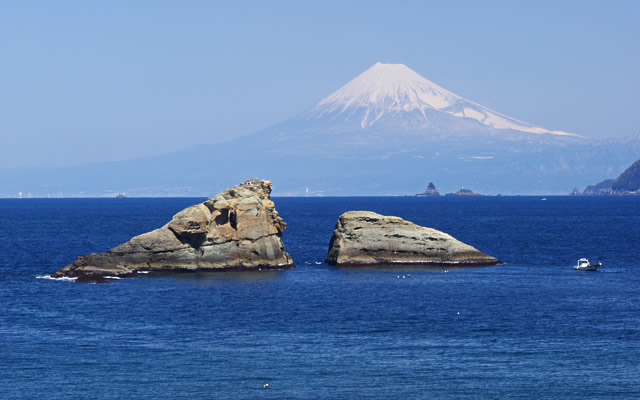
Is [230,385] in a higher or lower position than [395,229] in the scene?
lower

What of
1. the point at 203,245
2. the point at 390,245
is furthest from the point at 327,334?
the point at 390,245

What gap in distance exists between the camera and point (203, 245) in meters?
89.6

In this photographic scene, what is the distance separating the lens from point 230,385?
1773 inches

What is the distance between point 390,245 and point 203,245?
61.6 feet

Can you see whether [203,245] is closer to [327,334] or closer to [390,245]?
[390,245]

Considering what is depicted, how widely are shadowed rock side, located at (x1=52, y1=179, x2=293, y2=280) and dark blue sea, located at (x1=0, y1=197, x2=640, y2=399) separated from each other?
2594 mm

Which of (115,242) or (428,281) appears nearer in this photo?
(428,281)

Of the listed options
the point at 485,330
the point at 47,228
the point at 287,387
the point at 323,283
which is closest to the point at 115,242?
the point at 47,228

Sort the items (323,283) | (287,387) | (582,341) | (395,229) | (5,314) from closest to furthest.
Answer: (287,387) → (582,341) → (5,314) → (323,283) → (395,229)

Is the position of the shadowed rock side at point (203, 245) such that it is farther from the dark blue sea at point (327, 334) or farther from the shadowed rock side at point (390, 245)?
the shadowed rock side at point (390, 245)

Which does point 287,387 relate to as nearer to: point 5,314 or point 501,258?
point 5,314

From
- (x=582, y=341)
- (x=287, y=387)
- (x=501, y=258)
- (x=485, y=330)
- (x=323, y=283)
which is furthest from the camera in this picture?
(x=501, y=258)

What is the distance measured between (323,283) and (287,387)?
123ft

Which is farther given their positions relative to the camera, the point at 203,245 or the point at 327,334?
the point at 203,245
